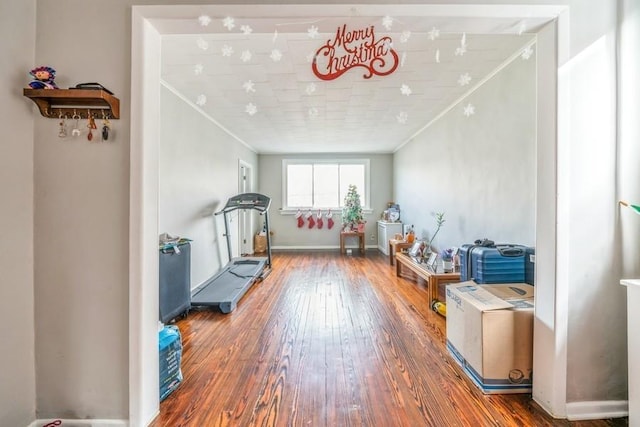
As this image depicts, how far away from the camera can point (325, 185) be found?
23.6ft

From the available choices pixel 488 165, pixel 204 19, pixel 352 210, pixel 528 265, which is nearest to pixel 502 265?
pixel 528 265

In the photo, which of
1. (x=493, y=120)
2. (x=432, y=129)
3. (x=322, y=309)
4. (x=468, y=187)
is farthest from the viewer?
(x=432, y=129)

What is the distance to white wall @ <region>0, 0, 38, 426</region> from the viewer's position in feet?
4.36

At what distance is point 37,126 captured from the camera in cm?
144

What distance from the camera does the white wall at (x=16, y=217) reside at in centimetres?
133

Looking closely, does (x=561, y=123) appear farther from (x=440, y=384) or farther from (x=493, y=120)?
(x=440, y=384)

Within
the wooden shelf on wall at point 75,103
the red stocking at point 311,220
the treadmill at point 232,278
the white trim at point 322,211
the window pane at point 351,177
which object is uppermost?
the window pane at point 351,177

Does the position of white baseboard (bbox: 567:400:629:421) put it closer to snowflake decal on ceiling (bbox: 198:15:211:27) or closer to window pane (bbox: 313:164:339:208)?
snowflake decal on ceiling (bbox: 198:15:211:27)

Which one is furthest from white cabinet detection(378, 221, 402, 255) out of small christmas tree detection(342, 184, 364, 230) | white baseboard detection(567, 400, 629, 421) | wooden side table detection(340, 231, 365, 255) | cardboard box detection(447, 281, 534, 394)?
white baseboard detection(567, 400, 629, 421)

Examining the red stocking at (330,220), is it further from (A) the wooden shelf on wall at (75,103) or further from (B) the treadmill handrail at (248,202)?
(A) the wooden shelf on wall at (75,103)

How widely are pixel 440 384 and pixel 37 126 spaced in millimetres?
2682

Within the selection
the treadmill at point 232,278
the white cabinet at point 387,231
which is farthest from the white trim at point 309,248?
the treadmill at point 232,278

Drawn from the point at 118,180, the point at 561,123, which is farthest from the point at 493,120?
the point at 118,180

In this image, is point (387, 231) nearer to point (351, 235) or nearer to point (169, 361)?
point (351, 235)
